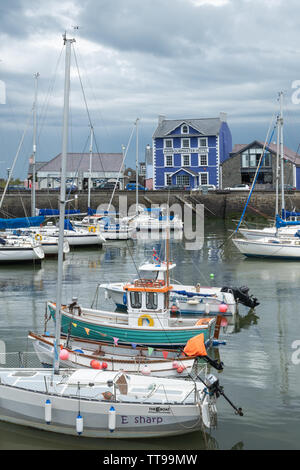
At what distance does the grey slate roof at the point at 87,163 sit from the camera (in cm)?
8156

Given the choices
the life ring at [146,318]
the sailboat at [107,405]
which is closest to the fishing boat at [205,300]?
the life ring at [146,318]

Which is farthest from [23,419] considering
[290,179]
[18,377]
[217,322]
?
[290,179]

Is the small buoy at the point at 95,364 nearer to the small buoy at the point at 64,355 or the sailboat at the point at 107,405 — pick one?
the small buoy at the point at 64,355

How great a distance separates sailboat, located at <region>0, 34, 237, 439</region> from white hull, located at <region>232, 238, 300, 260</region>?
2526 cm

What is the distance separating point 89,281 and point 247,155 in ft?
160

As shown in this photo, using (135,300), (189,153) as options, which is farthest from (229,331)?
(189,153)

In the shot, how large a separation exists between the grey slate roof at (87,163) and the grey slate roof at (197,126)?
904cm

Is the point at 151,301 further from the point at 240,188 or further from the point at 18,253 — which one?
the point at 240,188

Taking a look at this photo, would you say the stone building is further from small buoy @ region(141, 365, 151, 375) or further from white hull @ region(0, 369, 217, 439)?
white hull @ region(0, 369, 217, 439)

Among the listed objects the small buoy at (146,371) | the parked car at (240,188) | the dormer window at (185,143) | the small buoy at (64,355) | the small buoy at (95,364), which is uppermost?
the dormer window at (185,143)

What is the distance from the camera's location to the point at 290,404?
1397 centimetres
